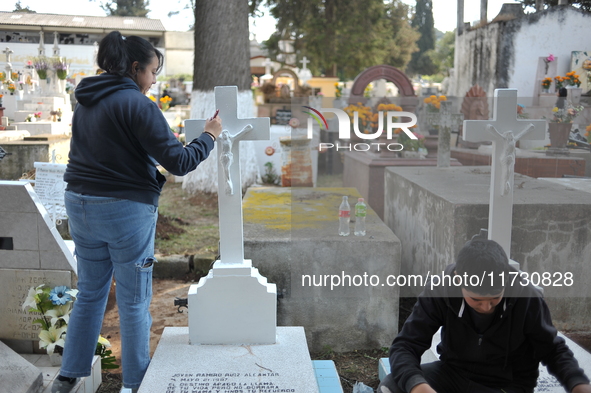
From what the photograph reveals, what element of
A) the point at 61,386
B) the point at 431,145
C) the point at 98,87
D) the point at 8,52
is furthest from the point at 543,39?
the point at 61,386

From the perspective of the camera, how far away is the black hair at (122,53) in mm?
2406

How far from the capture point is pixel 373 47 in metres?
22.5

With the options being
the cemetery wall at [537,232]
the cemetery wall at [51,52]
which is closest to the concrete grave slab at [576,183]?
the cemetery wall at [537,232]

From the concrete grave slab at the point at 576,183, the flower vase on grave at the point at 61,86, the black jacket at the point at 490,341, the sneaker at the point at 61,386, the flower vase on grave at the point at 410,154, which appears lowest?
the sneaker at the point at 61,386

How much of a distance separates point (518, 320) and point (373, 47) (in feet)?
70.6

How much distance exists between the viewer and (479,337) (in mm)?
2062

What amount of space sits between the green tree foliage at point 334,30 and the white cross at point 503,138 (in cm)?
1800

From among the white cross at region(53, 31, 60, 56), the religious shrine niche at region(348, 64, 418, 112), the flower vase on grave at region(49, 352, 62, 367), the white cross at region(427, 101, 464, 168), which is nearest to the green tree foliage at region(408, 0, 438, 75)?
the white cross at region(53, 31, 60, 56)

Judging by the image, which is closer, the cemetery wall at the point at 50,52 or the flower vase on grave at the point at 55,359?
the flower vase on grave at the point at 55,359

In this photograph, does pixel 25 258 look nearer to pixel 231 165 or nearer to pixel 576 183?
pixel 231 165

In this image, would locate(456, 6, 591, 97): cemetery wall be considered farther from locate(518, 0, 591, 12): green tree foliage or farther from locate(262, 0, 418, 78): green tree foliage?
locate(262, 0, 418, 78): green tree foliage

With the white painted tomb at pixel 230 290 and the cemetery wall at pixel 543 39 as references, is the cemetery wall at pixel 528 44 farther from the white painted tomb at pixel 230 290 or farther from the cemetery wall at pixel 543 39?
the white painted tomb at pixel 230 290

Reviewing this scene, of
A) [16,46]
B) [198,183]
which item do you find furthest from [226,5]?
[16,46]

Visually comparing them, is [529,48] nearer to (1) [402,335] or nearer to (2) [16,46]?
(2) [16,46]
